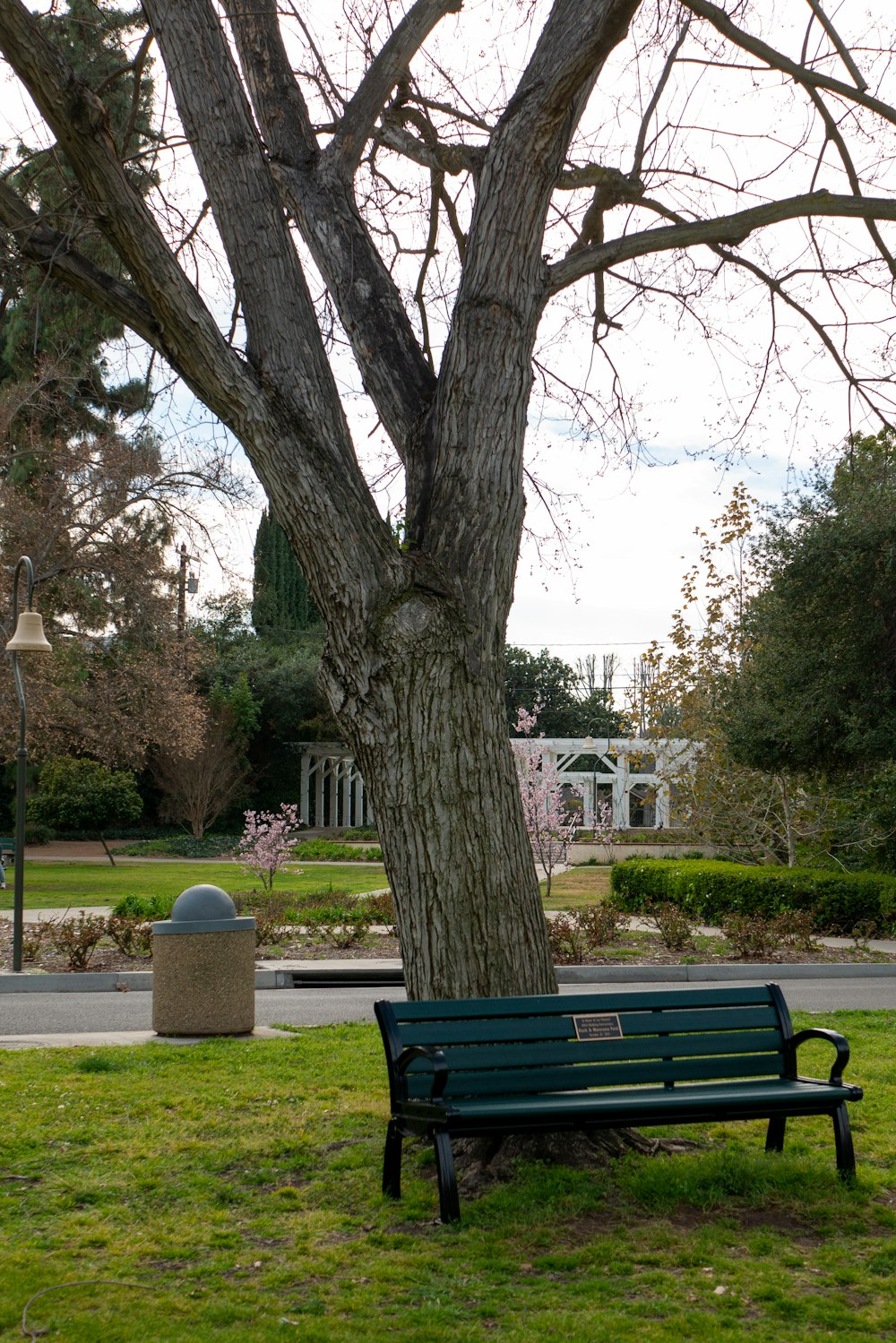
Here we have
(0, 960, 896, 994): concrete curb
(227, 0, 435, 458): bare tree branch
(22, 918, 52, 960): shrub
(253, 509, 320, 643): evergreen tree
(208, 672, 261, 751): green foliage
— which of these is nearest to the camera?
(227, 0, 435, 458): bare tree branch

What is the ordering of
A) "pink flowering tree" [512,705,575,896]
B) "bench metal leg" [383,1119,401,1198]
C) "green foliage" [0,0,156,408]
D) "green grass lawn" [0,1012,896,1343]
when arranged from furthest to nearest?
"pink flowering tree" [512,705,575,896] → "green foliage" [0,0,156,408] → "bench metal leg" [383,1119,401,1198] → "green grass lawn" [0,1012,896,1343]

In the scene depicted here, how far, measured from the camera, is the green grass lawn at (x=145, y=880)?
794 inches

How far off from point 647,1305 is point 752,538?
13.6 metres

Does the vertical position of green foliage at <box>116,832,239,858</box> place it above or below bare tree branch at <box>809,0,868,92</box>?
below

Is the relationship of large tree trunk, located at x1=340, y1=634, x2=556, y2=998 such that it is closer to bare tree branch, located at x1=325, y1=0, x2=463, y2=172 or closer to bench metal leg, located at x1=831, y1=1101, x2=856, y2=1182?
bench metal leg, located at x1=831, y1=1101, x2=856, y2=1182

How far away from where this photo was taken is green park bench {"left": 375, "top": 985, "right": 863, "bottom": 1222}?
453 centimetres

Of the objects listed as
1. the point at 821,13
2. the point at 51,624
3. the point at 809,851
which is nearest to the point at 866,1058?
the point at 821,13

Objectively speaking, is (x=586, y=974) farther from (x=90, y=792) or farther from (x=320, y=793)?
(x=320, y=793)

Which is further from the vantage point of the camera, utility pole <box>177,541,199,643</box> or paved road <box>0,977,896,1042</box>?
utility pole <box>177,541,199,643</box>

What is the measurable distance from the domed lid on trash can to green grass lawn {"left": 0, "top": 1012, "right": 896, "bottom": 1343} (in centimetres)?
212

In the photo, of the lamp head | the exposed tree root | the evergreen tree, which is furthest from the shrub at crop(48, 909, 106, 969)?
the evergreen tree

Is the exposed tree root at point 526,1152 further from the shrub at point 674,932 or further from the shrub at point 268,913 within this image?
the shrub at point 674,932

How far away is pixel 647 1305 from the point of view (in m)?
3.68

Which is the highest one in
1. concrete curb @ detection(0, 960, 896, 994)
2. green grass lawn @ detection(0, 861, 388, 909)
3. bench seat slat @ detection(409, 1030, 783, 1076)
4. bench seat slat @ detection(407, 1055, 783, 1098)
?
bench seat slat @ detection(409, 1030, 783, 1076)
